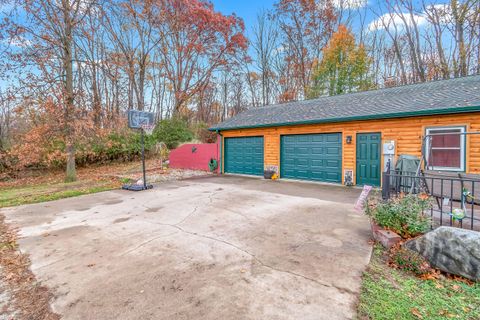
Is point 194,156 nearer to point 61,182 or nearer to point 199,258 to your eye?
point 61,182

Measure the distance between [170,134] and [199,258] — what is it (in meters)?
14.8

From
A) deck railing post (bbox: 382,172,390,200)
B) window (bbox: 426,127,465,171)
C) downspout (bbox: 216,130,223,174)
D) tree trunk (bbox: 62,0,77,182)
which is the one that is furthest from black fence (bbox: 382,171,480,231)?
tree trunk (bbox: 62,0,77,182)

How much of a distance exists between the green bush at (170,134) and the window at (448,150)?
14.1 metres

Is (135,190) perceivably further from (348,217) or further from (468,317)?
(468,317)

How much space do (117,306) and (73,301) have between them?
1.49 ft

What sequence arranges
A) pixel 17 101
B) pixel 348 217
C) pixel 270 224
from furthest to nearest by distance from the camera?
1. pixel 17 101
2. pixel 348 217
3. pixel 270 224

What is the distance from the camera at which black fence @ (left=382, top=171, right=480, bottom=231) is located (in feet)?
10.6

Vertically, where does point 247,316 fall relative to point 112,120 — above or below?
below

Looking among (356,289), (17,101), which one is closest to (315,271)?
(356,289)

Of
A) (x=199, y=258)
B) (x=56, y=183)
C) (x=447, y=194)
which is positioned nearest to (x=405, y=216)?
(x=447, y=194)

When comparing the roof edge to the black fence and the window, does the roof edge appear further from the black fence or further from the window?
the black fence

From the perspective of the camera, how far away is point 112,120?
12016 mm

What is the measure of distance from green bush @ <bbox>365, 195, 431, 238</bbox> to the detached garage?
2457 millimetres

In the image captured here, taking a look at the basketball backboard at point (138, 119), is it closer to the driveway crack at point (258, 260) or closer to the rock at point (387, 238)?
the driveway crack at point (258, 260)
